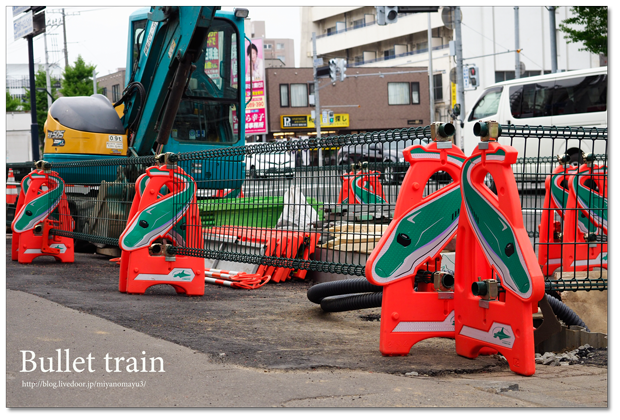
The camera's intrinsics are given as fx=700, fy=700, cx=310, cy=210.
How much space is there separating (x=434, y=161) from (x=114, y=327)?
2.60 m

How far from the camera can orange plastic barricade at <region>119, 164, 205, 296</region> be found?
7148 mm

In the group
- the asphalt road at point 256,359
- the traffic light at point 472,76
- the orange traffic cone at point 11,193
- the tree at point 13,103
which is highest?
the tree at point 13,103

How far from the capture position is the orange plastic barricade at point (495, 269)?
13.1 feet

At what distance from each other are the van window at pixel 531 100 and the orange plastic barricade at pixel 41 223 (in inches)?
616

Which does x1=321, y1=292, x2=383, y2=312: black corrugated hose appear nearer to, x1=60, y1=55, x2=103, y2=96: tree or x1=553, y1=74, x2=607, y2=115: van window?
x1=553, y1=74, x2=607, y2=115: van window

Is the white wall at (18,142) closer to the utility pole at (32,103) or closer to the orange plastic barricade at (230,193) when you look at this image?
the utility pole at (32,103)

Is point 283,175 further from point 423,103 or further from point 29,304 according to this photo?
point 423,103

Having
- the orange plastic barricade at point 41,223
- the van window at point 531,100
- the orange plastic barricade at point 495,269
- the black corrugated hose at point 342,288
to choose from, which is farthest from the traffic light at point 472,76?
the orange plastic barricade at point 495,269

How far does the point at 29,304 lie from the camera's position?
595 cm

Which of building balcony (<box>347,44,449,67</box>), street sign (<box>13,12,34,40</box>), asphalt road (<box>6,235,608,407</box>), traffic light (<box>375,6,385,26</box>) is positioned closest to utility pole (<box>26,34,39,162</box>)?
street sign (<box>13,12,34,40</box>)

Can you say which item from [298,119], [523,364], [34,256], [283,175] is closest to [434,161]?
[523,364]

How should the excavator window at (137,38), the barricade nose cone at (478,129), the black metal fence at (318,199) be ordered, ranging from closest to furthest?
the barricade nose cone at (478,129)
the black metal fence at (318,199)
the excavator window at (137,38)

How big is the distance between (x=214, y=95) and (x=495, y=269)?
322 inches

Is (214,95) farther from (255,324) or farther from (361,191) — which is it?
(361,191)
